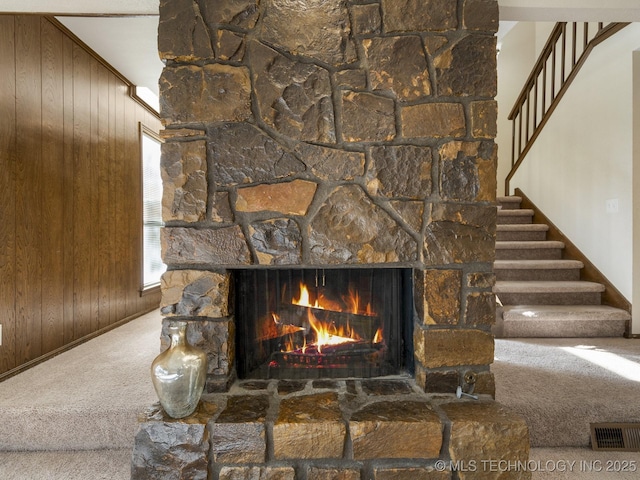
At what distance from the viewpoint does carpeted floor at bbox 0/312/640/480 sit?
1.88 metres

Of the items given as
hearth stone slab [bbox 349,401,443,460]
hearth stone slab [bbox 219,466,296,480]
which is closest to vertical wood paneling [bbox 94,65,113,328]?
hearth stone slab [bbox 219,466,296,480]

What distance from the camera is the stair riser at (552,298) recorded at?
350 cm

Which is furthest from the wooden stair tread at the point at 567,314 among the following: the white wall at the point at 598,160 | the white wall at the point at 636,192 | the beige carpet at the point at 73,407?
the beige carpet at the point at 73,407

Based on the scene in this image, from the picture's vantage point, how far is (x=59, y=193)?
Answer: 2941 millimetres

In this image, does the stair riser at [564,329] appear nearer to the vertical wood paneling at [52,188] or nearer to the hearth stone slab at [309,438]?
the hearth stone slab at [309,438]

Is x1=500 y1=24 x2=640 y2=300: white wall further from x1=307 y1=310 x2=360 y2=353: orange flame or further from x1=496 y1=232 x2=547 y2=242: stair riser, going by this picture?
x1=307 y1=310 x2=360 y2=353: orange flame

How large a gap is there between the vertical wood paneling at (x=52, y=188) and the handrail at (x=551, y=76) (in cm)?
434

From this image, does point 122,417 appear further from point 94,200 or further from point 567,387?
point 567,387

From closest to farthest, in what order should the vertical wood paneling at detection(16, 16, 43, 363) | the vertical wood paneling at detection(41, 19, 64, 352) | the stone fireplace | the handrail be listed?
the stone fireplace
the vertical wood paneling at detection(16, 16, 43, 363)
the vertical wood paneling at detection(41, 19, 64, 352)
the handrail

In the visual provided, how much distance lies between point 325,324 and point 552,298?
2410 millimetres

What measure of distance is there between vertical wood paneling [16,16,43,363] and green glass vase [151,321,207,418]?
5.06 ft

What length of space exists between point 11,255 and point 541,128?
204 inches

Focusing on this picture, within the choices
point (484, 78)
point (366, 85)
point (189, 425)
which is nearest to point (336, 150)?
point (366, 85)

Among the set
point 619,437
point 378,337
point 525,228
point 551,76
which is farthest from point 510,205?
point 378,337
